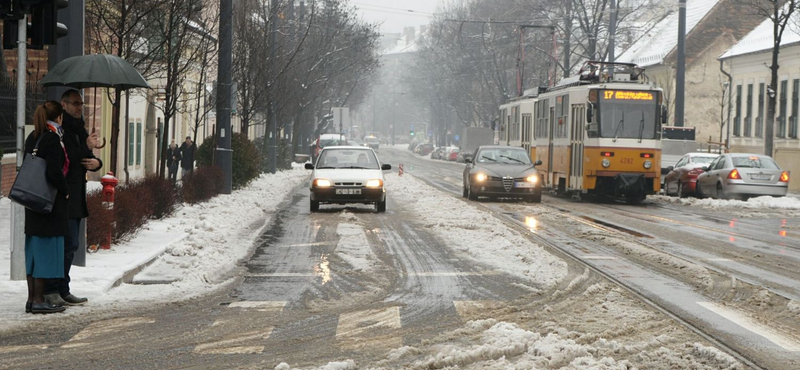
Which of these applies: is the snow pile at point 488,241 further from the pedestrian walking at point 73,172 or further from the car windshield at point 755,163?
the car windshield at point 755,163

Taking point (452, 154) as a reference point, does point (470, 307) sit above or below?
below

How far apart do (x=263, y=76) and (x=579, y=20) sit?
93.2ft

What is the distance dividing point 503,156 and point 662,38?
47.8 m

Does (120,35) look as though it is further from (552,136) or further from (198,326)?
(552,136)

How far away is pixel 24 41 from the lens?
10.3 meters

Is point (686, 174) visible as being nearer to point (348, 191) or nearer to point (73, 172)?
point (348, 191)

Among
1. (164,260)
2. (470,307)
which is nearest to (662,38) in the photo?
(164,260)

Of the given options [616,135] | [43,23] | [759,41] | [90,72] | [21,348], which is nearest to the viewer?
[21,348]

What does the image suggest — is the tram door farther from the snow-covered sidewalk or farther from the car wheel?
the snow-covered sidewalk

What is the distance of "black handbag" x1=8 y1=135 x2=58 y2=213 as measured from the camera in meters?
9.21

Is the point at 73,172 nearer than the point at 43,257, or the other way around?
the point at 43,257

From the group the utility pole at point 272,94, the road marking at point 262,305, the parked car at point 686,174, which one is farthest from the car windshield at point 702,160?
the road marking at point 262,305

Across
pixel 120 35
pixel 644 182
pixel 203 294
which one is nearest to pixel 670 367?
pixel 203 294

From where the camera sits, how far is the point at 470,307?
9.95 m
